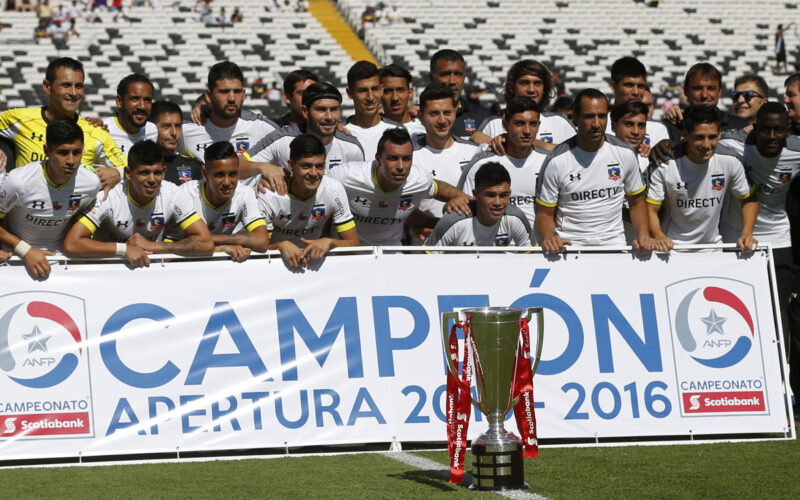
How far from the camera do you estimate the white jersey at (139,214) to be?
7.32m

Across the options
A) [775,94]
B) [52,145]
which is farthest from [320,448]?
[775,94]

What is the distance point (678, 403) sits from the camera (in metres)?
7.34

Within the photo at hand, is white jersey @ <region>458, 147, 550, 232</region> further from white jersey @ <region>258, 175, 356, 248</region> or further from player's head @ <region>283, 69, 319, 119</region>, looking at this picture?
player's head @ <region>283, 69, 319, 119</region>

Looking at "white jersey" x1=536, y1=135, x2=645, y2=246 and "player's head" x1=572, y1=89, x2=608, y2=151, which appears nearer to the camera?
"player's head" x1=572, y1=89, x2=608, y2=151

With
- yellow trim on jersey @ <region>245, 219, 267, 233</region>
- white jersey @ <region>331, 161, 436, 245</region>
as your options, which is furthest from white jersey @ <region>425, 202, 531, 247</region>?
yellow trim on jersey @ <region>245, 219, 267, 233</region>

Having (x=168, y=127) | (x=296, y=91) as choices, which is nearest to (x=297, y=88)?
(x=296, y=91)

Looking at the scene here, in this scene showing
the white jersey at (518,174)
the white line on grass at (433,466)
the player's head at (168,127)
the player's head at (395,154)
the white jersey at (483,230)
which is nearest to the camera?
the white line on grass at (433,466)

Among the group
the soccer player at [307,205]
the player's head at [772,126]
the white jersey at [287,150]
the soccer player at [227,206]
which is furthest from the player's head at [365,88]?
the player's head at [772,126]

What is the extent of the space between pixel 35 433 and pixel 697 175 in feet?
16.0

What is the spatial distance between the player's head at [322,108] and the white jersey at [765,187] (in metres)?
2.96

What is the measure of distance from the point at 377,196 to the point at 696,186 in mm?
2336

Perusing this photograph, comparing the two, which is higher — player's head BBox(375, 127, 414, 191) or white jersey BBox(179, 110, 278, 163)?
white jersey BBox(179, 110, 278, 163)

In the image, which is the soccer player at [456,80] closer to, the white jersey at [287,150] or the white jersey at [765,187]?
the white jersey at [287,150]

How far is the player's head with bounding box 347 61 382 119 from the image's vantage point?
348 inches
